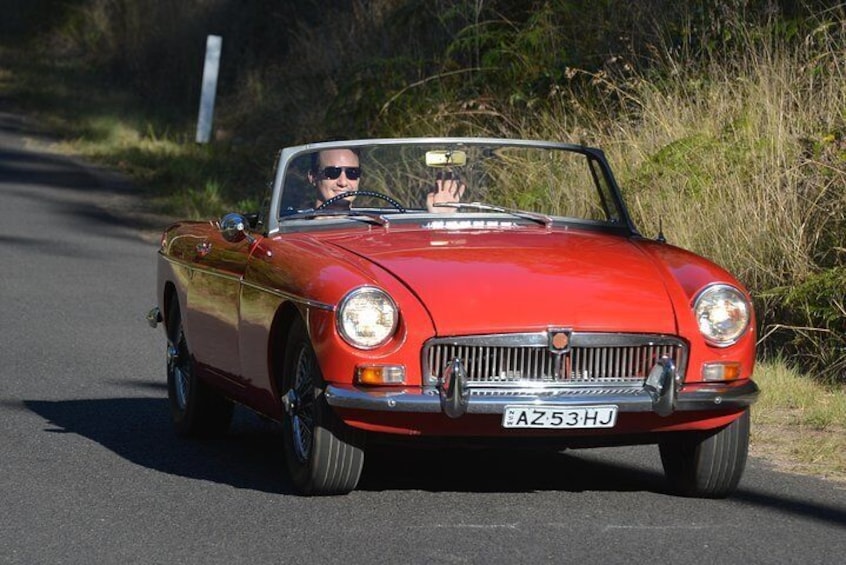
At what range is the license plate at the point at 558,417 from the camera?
20.2ft

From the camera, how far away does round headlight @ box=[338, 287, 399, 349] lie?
626 cm

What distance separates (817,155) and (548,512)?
4.99 meters

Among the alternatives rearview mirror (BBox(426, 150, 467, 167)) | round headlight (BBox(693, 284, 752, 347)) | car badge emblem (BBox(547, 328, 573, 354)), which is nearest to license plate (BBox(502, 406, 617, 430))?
car badge emblem (BBox(547, 328, 573, 354))

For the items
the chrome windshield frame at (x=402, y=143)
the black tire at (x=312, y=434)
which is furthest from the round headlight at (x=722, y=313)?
the black tire at (x=312, y=434)

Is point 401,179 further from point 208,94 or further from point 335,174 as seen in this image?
point 208,94

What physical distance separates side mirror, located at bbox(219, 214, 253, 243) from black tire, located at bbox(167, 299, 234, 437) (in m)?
0.81

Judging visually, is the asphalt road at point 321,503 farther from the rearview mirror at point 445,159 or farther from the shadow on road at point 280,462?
the rearview mirror at point 445,159

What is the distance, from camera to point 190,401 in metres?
8.24

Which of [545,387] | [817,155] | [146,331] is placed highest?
[817,155]

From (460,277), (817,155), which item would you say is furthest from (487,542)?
(817,155)

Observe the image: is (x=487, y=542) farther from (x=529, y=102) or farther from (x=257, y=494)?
(x=529, y=102)

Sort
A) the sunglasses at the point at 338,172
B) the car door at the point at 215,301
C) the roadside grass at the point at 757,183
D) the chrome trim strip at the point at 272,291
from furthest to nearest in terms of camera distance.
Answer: the roadside grass at the point at 757,183 < the sunglasses at the point at 338,172 < the car door at the point at 215,301 < the chrome trim strip at the point at 272,291

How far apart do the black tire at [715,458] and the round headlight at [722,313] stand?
0.33 m

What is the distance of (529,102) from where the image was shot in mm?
14555
